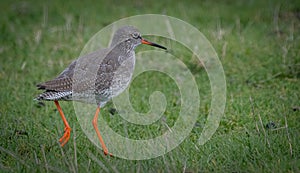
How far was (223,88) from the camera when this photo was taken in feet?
25.0

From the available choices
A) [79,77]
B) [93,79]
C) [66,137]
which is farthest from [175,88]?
[66,137]

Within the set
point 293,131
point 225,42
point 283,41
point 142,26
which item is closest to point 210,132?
point 293,131

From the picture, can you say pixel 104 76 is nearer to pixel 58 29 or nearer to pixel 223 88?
pixel 223 88

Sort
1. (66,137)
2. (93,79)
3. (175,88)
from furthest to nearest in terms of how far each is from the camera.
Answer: (175,88), (93,79), (66,137)

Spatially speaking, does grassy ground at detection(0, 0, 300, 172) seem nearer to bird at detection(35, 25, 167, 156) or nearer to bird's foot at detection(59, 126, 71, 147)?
bird's foot at detection(59, 126, 71, 147)

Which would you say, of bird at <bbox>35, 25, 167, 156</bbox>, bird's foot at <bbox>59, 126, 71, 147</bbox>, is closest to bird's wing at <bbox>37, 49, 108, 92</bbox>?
bird at <bbox>35, 25, 167, 156</bbox>

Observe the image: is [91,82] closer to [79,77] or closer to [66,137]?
[79,77]

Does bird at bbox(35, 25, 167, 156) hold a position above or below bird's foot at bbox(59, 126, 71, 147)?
above

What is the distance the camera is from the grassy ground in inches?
200

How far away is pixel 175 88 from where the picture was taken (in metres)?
7.70

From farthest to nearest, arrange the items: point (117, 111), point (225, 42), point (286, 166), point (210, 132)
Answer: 1. point (225, 42)
2. point (117, 111)
3. point (210, 132)
4. point (286, 166)

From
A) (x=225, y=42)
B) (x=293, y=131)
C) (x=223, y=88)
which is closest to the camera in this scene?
(x=293, y=131)

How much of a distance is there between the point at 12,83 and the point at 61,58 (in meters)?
1.12

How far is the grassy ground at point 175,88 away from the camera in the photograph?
200 inches
